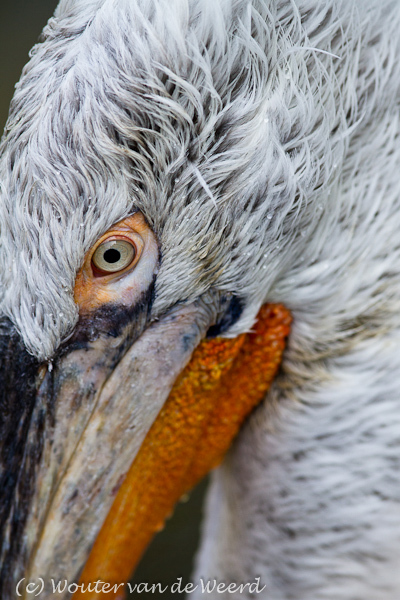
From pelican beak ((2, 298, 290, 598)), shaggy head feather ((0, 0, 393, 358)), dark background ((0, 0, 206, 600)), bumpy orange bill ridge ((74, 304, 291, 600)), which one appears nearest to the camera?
shaggy head feather ((0, 0, 393, 358))

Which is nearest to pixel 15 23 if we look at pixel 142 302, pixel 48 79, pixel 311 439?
pixel 48 79

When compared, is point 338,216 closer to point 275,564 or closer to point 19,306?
point 19,306

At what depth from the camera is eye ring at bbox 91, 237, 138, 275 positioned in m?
0.93

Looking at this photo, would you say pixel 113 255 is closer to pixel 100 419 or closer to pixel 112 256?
pixel 112 256

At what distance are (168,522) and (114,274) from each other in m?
2.40

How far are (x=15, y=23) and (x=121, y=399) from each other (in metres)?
1.96

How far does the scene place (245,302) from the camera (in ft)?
3.48

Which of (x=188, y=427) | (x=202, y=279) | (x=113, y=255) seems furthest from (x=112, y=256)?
(x=188, y=427)

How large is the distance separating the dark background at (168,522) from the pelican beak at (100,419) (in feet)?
3.71

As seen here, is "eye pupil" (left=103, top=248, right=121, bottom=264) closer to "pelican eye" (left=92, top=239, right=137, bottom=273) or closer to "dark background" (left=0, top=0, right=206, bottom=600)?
"pelican eye" (left=92, top=239, right=137, bottom=273)

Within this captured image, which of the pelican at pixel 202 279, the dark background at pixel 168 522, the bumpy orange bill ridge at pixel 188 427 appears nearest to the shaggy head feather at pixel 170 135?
the pelican at pixel 202 279

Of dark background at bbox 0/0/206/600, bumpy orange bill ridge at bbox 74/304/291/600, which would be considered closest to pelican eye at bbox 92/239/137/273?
bumpy orange bill ridge at bbox 74/304/291/600

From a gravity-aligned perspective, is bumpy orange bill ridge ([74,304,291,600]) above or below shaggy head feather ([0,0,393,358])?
below

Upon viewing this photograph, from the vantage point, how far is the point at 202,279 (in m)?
0.99
